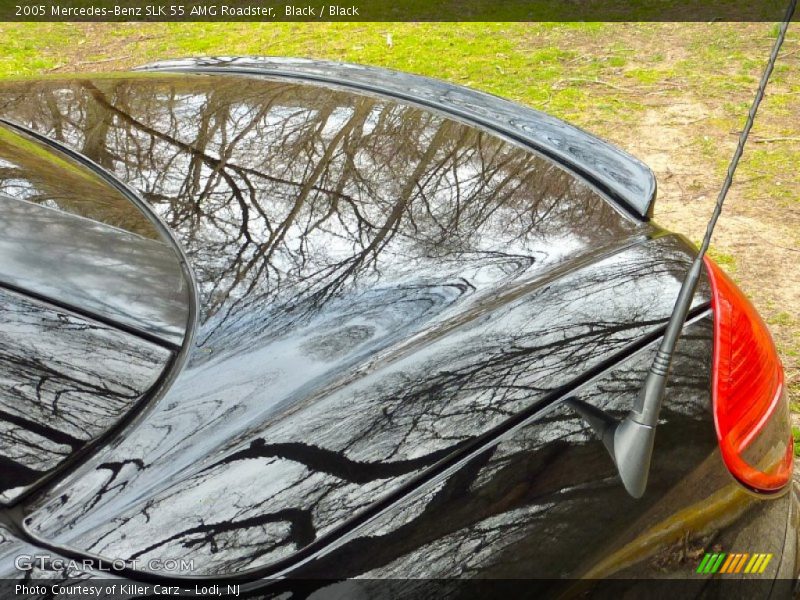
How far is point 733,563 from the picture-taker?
149 cm

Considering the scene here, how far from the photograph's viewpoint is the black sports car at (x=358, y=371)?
1.14 m

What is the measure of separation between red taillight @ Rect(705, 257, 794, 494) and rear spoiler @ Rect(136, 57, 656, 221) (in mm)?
280

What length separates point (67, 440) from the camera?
1.21m

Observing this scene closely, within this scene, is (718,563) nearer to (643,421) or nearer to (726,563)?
(726,563)

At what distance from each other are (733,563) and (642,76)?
4739mm

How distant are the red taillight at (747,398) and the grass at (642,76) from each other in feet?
4.86

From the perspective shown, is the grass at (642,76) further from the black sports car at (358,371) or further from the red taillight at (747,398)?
the black sports car at (358,371)

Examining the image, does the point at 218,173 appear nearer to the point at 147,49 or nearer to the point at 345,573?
the point at 345,573

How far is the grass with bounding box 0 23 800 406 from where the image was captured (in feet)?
13.0

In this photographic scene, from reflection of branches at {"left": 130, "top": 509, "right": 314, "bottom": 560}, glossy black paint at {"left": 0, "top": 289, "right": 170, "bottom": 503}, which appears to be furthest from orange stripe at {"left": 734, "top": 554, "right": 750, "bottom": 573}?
glossy black paint at {"left": 0, "top": 289, "right": 170, "bottom": 503}

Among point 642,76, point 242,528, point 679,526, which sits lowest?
point 679,526

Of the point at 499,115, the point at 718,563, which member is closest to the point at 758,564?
the point at 718,563

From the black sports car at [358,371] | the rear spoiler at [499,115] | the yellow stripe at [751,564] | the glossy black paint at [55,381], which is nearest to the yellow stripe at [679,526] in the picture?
the black sports car at [358,371]

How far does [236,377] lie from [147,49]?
19.8 ft
